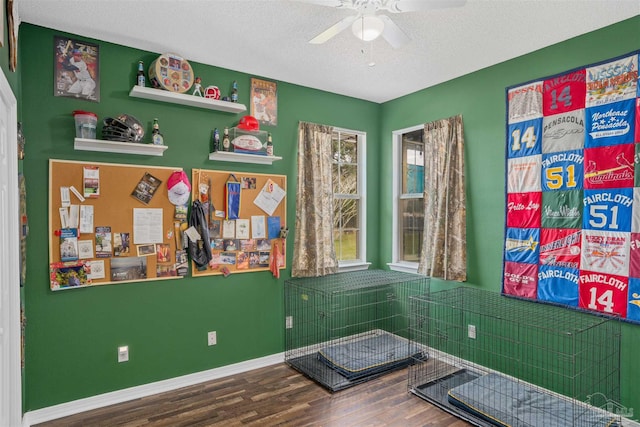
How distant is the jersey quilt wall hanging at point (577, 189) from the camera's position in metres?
2.62

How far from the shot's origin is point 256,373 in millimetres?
3555

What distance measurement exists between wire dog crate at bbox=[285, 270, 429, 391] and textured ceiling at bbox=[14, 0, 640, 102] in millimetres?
2088

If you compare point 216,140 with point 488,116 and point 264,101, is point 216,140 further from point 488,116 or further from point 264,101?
point 488,116

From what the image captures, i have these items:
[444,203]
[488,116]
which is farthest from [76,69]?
[488,116]

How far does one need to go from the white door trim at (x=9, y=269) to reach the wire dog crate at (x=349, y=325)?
7.03 ft

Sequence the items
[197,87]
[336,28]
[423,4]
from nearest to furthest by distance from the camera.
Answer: [423,4]
[336,28]
[197,87]

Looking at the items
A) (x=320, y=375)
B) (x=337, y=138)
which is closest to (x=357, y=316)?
(x=320, y=375)

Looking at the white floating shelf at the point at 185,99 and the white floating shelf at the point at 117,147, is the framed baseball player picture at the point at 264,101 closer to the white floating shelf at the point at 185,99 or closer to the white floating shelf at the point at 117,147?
the white floating shelf at the point at 185,99

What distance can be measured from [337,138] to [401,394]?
2710 millimetres

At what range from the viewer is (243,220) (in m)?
3.62

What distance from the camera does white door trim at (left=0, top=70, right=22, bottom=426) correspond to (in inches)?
77.0

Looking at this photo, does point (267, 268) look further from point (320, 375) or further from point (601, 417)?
point (601, 417)

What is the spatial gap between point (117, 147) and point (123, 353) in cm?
162

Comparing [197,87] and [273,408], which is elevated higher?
[197,87]
